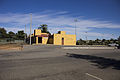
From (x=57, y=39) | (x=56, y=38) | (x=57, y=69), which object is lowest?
(x=57, y=69)

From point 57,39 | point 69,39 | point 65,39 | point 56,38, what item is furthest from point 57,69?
point 69,39

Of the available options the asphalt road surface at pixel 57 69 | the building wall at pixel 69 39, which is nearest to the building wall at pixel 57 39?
the building wall at pixel 69 39

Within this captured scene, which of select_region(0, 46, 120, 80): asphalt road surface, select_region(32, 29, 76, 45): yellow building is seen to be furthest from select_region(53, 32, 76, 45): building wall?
select_region(0, 46, 120, 80): asphalt road surface

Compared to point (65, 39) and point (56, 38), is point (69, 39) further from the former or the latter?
point (56, 38)

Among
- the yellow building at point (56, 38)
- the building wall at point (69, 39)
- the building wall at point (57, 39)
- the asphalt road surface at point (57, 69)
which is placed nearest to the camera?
the asphalt road surface at point (57, 69)

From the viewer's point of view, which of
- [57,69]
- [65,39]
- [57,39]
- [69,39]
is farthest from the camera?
[69,39]

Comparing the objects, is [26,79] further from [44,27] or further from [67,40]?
[44,27]

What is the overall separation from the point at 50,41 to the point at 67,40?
7449mm

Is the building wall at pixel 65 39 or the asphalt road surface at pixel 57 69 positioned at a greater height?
the building wall at pixel 65 39

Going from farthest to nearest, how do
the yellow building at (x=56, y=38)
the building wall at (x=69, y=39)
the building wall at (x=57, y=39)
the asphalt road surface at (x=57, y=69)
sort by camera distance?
1. the building wall at (x=69, y=39)
2. the yellow building at (x=56, y=38)
3. the building wall at (x=57, y=39)
4. the asphalt road surface at (x=57, y=69)

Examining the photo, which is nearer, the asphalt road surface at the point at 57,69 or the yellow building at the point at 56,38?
the asphalt road surface at the point at 57,69

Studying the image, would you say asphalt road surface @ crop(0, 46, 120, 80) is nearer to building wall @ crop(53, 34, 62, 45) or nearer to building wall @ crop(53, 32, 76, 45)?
building wall @ crop(53, 34, 62, 45)

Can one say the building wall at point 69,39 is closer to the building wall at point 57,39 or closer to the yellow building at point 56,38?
the yellow building at point 56,38

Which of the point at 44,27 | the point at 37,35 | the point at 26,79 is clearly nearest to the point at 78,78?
the point at 26,79
